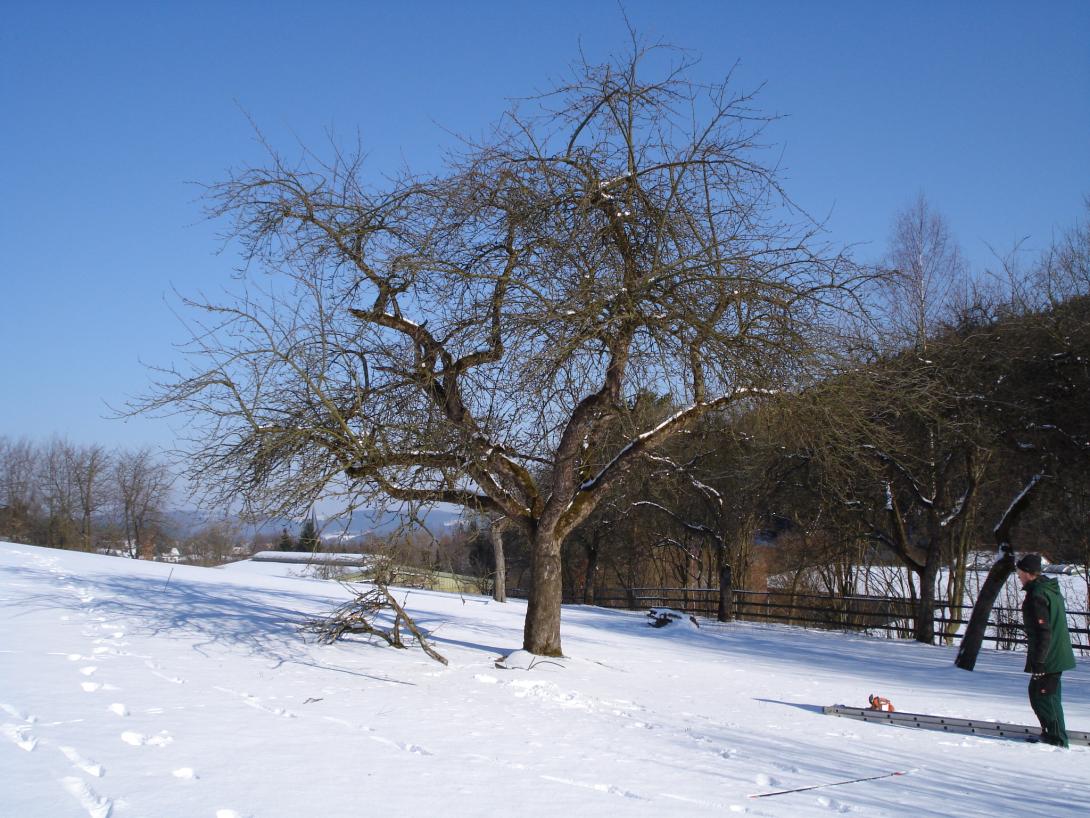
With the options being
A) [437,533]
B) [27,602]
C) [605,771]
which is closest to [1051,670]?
[605,771]

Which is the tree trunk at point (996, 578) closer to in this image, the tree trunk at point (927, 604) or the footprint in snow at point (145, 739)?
the tree trunk at point (927, 604)

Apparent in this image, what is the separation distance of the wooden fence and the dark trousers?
1315 centimetres

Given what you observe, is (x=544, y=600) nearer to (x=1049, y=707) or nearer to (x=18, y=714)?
(x=1049, y=707)

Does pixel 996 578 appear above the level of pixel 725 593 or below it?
above

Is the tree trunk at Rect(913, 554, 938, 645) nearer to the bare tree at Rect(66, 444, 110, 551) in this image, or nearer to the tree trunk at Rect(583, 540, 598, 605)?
the tree trunk at Rect(583, 540, 598, 605)

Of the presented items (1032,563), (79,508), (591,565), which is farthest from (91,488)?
(1032,563)

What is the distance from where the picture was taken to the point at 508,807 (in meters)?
4.46

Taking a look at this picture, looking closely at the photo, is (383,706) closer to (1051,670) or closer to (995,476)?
(1051,670)

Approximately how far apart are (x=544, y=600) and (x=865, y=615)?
19.1 metres

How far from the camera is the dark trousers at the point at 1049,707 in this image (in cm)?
751

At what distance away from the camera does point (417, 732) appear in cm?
612

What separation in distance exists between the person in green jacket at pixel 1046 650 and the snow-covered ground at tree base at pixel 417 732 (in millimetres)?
375

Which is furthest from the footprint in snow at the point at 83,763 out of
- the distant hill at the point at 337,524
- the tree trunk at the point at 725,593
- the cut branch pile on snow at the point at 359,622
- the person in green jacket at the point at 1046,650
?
the tree trunk at the point at 725,593

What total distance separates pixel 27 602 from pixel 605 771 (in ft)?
26.1
